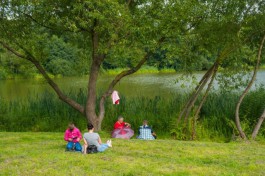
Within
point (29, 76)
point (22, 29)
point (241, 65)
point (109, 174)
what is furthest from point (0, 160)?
point (29, 76)

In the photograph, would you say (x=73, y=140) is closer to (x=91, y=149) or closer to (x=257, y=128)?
(x=91, y=149)

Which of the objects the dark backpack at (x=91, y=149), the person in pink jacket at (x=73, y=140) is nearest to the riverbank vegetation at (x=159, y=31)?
the person in pink jacket at (x=73, y=140)

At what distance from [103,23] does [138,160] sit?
3917 mm

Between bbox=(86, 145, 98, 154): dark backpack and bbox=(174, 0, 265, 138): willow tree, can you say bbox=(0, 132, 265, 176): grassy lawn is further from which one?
bbox=(174, 0, 265, 138): willow tree

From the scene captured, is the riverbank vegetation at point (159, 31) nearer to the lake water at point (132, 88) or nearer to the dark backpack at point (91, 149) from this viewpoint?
the lake water at point (132, 88)

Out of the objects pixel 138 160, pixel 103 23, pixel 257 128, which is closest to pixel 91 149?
pixel 138 160

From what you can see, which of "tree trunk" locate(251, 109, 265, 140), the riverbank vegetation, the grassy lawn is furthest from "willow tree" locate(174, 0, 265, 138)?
the grassy lawn

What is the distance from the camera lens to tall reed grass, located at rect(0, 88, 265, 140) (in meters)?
10.2

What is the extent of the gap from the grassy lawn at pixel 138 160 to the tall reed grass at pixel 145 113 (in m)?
2.57

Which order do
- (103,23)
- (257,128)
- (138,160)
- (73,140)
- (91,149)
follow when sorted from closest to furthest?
(138,160)
(91,149)
(73,140)
(103,23)
(257,128)

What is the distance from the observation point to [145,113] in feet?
36.1

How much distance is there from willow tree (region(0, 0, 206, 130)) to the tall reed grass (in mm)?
1314

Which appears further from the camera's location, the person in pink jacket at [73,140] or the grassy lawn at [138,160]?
the person in pink jacket at [73,140]

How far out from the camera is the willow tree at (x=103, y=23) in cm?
862
